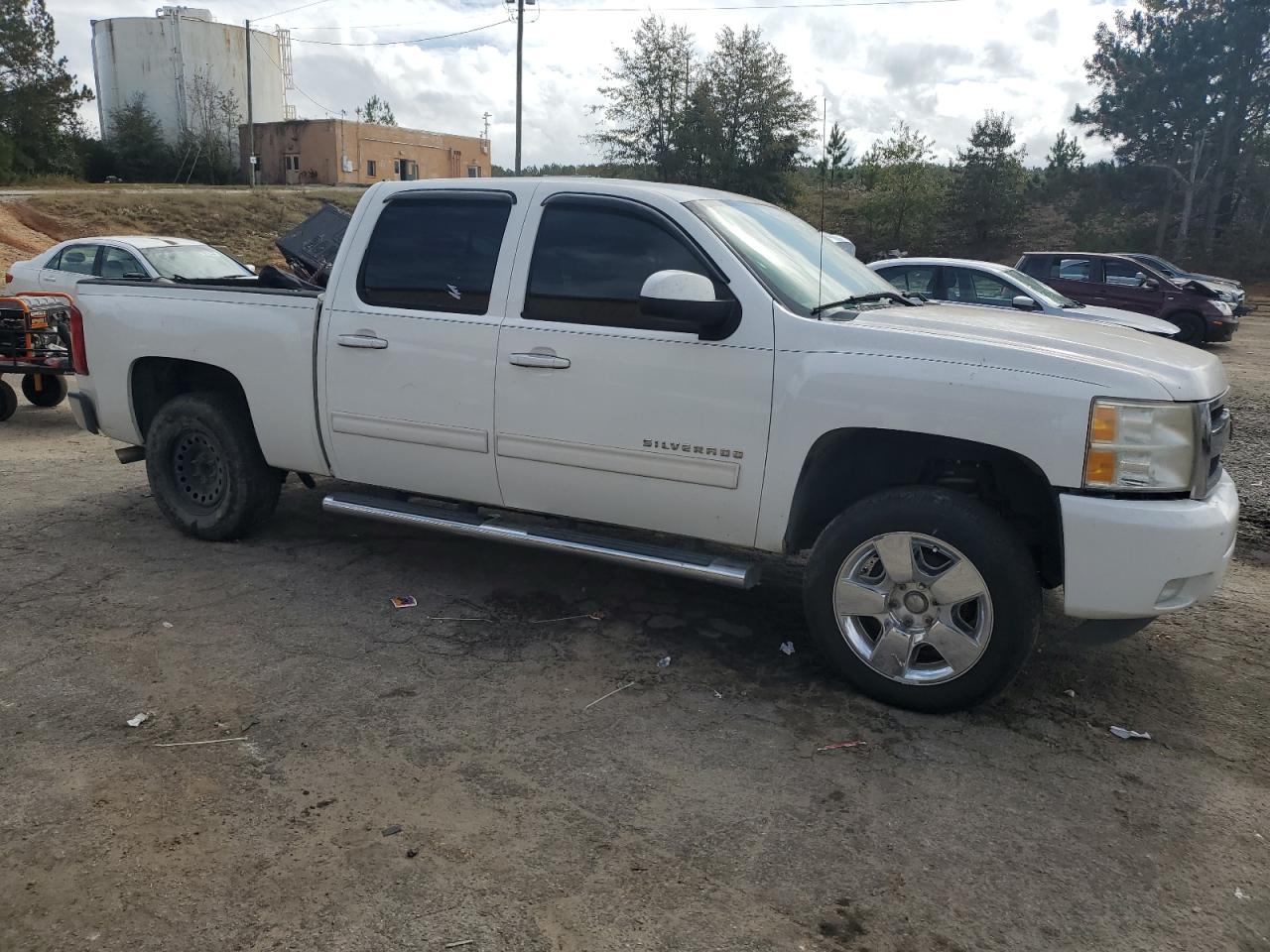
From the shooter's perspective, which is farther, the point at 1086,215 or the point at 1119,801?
the point at 1086,215

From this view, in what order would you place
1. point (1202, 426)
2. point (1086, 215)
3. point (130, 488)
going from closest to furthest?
point (1202, 426), point (130, 488), point (1086, 215)

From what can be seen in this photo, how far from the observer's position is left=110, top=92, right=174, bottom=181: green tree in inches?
2023

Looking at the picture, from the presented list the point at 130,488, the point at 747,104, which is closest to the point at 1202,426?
the point at 130,488

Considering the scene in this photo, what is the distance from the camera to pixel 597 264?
4.29 m

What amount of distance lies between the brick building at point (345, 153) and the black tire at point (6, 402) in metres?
44.4

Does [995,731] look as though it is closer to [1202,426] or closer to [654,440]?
[1202,426]

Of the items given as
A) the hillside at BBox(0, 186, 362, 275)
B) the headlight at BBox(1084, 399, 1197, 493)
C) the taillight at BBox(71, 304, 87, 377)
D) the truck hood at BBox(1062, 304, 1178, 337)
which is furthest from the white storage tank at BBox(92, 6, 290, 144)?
the headlight at BBox(1084, 399, 1197, 493)

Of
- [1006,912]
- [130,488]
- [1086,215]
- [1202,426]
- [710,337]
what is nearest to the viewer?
[1006,912]

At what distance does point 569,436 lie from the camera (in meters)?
4.28

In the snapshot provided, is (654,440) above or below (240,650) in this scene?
above

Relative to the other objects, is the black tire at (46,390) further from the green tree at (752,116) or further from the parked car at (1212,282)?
the green tree at (752,116)

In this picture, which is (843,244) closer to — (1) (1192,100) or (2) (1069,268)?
(2) (1069,268)

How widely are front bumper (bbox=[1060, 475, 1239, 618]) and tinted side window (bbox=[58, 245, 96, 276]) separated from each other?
12.6 m

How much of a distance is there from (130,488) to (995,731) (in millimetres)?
5939
